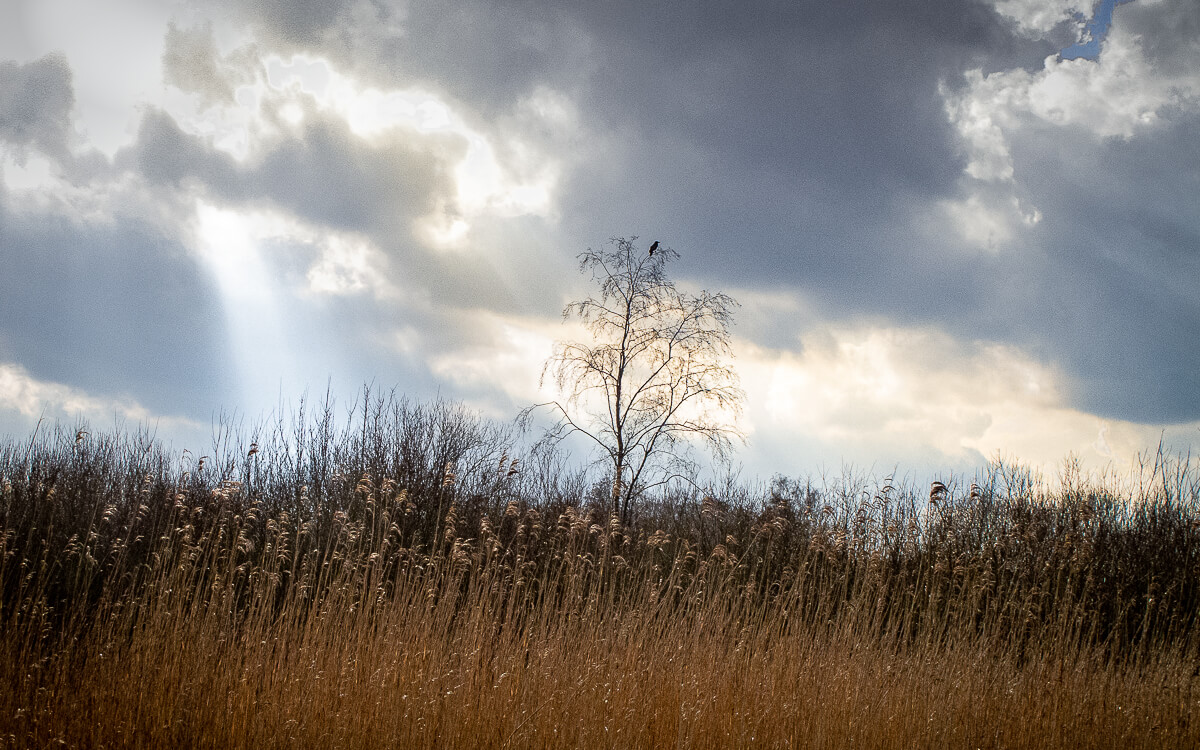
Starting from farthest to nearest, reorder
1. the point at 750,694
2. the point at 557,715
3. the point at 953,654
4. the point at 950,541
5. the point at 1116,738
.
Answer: the point at 950,541 < the point at 953,654 < the point at 1116,738 < the point at 750,694 < the point at 557,715

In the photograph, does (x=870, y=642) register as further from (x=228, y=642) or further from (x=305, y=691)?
(x=228, y=642)

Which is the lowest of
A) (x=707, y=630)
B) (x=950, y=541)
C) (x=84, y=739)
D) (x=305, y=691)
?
(x=84, y=739)

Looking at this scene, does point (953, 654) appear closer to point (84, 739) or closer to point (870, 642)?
point (870, 642)

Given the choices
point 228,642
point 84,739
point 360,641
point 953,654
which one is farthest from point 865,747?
point 84,739

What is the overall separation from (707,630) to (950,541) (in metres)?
6.12

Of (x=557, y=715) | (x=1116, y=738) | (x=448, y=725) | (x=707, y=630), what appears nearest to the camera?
(x=448, y=725)

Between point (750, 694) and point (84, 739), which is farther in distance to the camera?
point (750, 694)

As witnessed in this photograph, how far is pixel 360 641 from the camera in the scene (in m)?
6.05

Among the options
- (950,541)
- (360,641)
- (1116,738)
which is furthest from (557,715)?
(950,541)

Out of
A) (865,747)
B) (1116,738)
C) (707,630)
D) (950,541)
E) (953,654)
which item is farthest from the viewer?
(950,541)

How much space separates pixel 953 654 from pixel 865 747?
8.68 ft

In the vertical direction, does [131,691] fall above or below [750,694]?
below

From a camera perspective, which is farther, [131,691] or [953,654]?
[953,654]

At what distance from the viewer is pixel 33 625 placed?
7059mm
